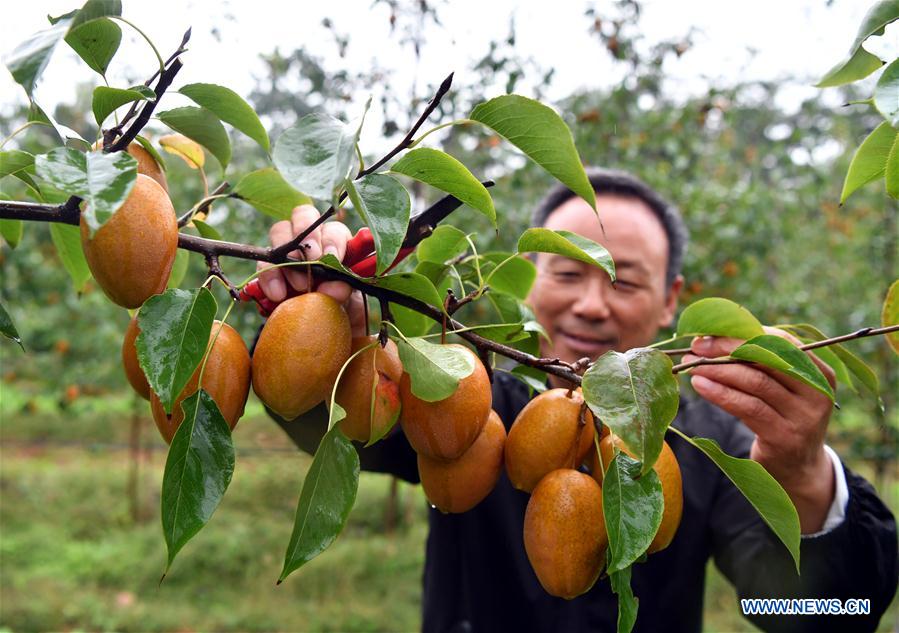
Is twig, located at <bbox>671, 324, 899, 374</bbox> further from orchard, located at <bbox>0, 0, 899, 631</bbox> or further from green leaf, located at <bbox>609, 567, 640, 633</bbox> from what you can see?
green leaf, located at <bbox>609, 567, 640, 633</bbox>

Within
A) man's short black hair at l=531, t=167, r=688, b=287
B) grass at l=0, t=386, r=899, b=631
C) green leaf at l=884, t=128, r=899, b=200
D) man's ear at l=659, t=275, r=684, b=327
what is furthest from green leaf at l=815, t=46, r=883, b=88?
grass at l=0, t=386, r=899, b=631

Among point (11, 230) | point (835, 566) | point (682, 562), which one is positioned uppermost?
point (11, 230)

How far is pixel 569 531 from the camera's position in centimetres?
50

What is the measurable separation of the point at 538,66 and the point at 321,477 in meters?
2.07

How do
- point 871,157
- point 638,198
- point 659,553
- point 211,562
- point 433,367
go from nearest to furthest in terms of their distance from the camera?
1. point 433,367
2. point 871,157
3. point 659,553
4. point 638,198
5. point 211,562

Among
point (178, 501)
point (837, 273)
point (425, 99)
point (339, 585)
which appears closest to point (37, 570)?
point (339, 585)

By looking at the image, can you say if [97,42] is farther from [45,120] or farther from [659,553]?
[659,553]

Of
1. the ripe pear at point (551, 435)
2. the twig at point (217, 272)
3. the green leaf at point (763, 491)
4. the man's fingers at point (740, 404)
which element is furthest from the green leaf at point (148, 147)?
the man's fingers at point (740, 404)

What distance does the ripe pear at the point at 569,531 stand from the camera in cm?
50

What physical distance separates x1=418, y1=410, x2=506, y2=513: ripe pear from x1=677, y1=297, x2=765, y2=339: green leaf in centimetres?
19

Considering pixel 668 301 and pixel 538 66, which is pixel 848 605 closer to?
pixel 668 301

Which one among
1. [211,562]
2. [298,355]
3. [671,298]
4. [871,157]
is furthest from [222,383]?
[211,562]

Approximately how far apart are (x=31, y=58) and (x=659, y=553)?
1.34 meters

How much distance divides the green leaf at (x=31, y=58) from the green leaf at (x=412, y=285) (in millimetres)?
225
